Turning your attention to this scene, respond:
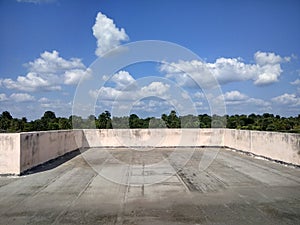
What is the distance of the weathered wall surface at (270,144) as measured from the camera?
29.8 feet

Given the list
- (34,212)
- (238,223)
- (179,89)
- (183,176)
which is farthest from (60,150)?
(238,223)

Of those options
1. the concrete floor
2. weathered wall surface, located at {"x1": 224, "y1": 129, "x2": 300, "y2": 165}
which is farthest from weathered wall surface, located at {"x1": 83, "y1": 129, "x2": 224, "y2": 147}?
the concrete floor

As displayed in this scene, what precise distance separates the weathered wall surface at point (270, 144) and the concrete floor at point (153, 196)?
583 mm

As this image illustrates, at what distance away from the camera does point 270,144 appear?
1062cm

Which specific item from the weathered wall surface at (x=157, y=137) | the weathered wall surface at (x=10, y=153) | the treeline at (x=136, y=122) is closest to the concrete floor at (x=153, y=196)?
the weathered wall surface at (x=10, y=153)

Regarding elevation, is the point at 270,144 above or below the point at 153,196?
above

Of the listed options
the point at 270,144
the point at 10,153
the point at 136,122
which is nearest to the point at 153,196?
the point at 10,153

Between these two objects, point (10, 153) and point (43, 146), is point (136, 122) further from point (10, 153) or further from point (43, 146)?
point (10, 153)

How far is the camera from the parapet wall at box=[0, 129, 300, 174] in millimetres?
7965

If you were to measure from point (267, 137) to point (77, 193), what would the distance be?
7345 mm

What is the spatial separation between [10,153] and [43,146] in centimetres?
213

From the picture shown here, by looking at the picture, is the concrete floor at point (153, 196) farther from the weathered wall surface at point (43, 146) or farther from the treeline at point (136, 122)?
the treeline at point (136, 122)

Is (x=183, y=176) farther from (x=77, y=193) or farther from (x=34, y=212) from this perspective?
(x=34, y=212)

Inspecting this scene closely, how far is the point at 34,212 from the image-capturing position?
4590mm
